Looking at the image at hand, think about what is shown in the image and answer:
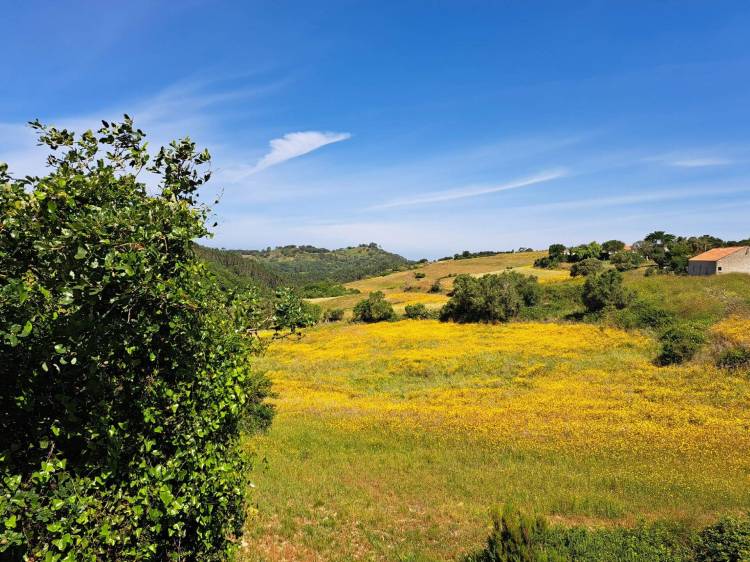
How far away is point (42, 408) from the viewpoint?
4887 mm

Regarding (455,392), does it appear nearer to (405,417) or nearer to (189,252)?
(405,417)

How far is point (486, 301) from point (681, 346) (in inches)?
1005

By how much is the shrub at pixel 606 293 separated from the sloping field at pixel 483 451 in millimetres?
14525

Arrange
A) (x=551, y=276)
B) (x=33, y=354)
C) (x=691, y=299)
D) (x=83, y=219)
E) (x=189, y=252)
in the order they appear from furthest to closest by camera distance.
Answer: (x=551, y=276) → (x=691, y=299) → (x=189, y=252) → (x=33, y=354) → (x=83, y=219)

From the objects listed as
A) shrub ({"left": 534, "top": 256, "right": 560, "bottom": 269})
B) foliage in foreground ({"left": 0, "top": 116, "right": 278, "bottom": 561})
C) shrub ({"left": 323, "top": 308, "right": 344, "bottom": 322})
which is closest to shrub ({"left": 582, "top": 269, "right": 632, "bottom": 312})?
shrub ({"left": 323, "top": 308, "right": 344, "bottom": 322})

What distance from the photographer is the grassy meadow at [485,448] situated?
11664 mm

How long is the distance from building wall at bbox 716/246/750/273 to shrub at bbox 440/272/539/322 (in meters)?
22.7

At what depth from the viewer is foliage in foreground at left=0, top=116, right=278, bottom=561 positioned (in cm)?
408

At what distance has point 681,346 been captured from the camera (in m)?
31.7

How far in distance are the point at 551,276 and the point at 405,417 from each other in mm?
68553

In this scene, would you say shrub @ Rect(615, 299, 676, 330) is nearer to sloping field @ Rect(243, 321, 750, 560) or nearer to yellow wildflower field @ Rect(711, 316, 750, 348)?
yellow wildflower field @ Rect(711, 316, 750, 348)

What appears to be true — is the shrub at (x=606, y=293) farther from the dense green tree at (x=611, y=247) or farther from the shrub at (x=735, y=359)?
the dense green tree at (x=611, y=247)

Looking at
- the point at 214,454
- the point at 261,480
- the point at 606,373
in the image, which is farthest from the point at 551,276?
the point at 214,454

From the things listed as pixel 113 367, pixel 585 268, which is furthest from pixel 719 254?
pixel 113 367
